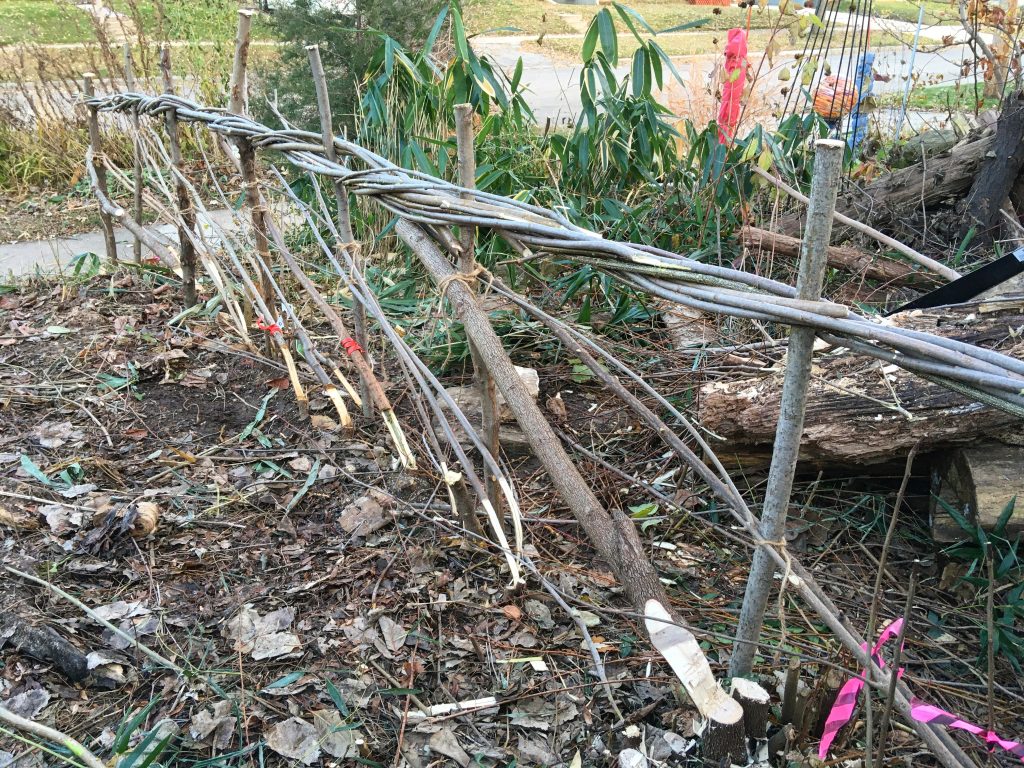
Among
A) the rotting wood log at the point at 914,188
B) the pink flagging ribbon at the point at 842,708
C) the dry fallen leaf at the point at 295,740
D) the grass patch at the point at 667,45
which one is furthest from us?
the grass patch at the point at 667,45

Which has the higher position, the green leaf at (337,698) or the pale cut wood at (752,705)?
the pale cut wood at (752,705)

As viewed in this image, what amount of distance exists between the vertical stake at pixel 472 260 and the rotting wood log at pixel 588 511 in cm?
6

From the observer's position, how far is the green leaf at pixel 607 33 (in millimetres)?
3277

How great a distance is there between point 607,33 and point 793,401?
8.58ft

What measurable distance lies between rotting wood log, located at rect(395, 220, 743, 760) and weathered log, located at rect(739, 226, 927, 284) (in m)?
1.98

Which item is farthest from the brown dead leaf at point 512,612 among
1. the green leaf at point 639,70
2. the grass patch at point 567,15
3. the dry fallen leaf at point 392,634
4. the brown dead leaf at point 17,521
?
the grass patch at point 567,15

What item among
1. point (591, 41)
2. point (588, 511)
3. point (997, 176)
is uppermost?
point (591, 41)

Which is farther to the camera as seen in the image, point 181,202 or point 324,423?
point 181,202

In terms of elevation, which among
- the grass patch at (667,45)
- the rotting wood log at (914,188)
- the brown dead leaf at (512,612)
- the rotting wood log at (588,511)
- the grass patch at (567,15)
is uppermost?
the grass patch at (567,15)

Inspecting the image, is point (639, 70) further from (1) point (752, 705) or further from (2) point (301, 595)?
(1) point (752, 705)

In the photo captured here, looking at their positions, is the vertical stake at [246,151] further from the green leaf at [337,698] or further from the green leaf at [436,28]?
the green leaf at [337,698]

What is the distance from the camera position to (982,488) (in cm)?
204

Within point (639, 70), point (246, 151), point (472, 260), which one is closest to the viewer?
point (472, 260)

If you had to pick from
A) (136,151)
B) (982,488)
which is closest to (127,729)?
(982,488)
